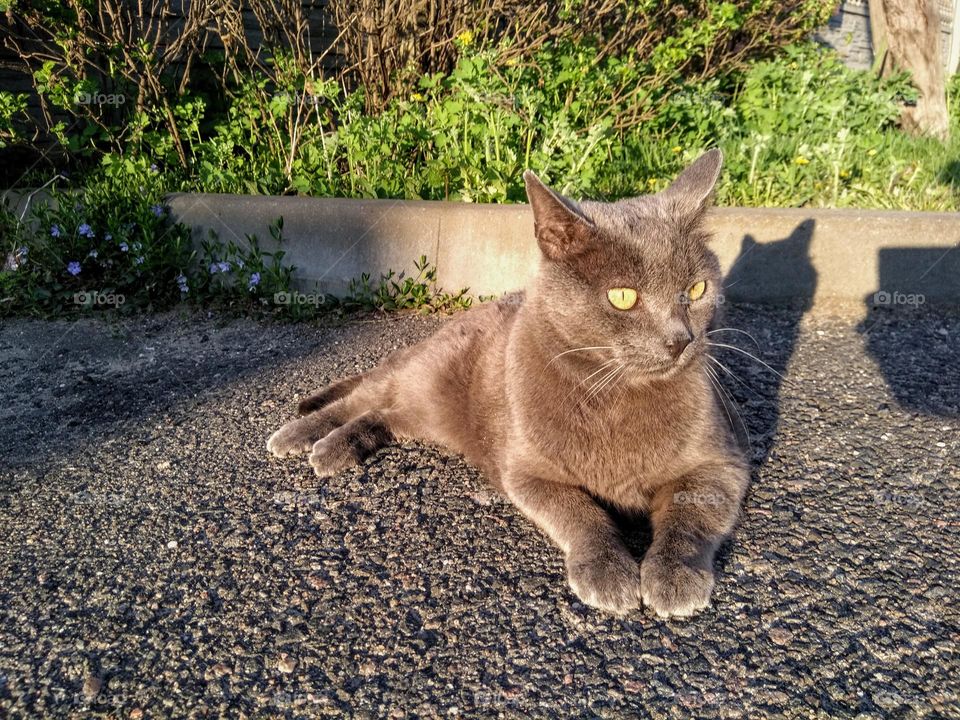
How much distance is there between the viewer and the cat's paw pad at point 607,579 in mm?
1738

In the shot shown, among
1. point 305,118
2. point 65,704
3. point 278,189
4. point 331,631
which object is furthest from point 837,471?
point 305,118

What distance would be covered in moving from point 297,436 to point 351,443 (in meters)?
0.24

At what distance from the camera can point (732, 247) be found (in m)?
4.00

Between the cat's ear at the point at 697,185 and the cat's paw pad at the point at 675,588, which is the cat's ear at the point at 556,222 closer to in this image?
the cat's ear at the point at 697,185

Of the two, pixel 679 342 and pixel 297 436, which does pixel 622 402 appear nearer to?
pixel 679 342

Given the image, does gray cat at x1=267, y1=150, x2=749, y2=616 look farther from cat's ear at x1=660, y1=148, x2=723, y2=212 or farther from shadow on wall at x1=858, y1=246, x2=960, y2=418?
shadow on wall at x1=858, y1=246, x2=960, y2=418

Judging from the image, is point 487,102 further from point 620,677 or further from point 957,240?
point 620,677

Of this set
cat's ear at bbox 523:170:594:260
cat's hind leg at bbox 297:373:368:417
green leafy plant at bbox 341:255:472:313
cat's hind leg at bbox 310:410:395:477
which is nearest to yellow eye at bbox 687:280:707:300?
cat's ear at bbox 523:170:594:260

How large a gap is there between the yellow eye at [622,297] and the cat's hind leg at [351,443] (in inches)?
43.7

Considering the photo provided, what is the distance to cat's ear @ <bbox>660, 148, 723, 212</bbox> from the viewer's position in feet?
6.90

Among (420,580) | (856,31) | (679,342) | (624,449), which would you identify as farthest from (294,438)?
(856,31)

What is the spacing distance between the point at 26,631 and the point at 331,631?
75 cm

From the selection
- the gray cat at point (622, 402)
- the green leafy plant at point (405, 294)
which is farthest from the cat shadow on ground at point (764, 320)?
the green leafy plant at point (405, 294)

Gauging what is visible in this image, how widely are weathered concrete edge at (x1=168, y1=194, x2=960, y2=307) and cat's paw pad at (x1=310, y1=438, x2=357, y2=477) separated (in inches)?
67.3
